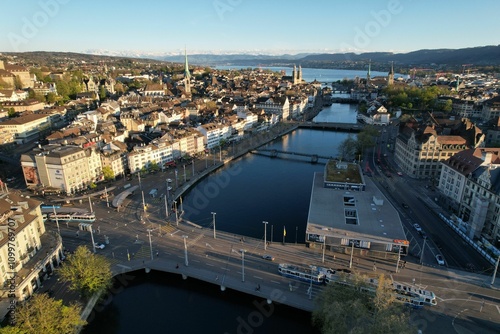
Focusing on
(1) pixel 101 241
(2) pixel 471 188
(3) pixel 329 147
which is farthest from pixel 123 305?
(3) pixel 329 147

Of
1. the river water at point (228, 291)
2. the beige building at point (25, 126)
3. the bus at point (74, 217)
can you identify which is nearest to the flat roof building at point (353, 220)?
the river water at point (228, 291)

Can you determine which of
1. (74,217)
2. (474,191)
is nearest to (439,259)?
(474,191)

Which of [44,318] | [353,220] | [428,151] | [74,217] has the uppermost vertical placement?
[428,151]

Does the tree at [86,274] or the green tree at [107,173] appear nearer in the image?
the tree at [86,274]

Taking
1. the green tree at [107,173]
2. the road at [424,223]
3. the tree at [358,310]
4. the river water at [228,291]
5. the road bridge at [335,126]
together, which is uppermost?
the tree at [358,310]

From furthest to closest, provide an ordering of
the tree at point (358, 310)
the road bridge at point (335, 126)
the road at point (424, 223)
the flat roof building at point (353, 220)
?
the road bridge at point (335, 126), the flat roof building at point (353, 220), the road at point (424, 223), the tree at point (358, 310)

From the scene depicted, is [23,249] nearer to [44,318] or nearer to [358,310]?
[44,318]

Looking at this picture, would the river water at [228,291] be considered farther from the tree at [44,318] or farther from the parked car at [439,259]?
the parked car at [439,259]
